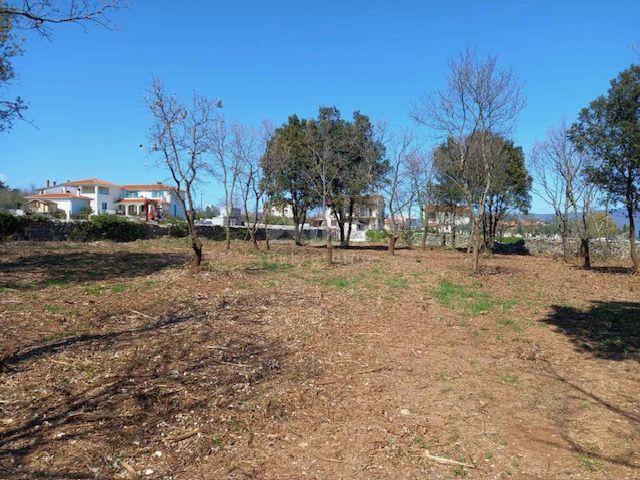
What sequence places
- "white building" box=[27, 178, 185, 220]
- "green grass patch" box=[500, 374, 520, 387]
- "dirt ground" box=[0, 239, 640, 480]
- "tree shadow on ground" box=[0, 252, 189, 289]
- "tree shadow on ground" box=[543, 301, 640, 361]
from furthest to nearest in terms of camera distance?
"white building" box=[27, 178, 185, 220]
"tree shadow on ground" box=[0, 252, 189, 289]
"tree shadow on ground" box=[543, 301, 640, 361]
"green grass patch" box=[500, 374, 520, 387]
"dirt ground" box=[0, 239, 640, 480]

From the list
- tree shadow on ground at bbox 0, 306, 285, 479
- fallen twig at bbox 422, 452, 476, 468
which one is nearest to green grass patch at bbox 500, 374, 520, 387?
fallen twig at bbox 422, 452, 476, 468

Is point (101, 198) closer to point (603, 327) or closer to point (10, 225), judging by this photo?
point (10, 225)

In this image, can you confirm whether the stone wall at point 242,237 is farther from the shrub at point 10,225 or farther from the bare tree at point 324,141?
the bare tree at point 324,141

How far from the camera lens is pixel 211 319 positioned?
700 cm

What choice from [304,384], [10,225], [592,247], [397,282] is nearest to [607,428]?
[304,384]

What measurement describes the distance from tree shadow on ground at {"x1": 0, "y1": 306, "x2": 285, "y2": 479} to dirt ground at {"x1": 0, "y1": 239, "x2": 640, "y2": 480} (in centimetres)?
2

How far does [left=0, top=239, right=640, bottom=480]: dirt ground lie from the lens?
11.0 ft

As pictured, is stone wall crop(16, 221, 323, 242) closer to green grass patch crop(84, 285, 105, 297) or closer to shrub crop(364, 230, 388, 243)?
shrub crop(364, 230, 388, 243)

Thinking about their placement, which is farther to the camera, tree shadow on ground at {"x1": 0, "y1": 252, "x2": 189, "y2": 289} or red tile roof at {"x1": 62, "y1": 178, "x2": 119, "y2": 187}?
red tile roof at {"x1": 62, "y1": 178, "x2": 119, "y2": 187}

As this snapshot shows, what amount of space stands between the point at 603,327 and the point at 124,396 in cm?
747

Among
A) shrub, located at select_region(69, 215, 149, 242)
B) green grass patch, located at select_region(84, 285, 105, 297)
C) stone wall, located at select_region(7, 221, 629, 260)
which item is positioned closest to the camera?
green grass patch, located at select_region(84, 285, 105, 297)

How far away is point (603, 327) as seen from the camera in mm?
7707

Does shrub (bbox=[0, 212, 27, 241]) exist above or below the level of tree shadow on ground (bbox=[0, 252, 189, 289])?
above

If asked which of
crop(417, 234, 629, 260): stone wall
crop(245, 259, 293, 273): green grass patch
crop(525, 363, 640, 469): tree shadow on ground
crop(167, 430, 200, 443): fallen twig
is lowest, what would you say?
crop(525, 363, 640, 469): tree shadow on ground
